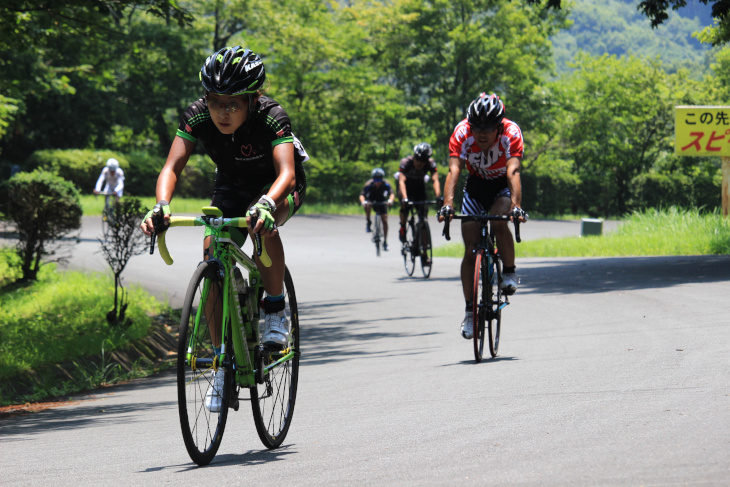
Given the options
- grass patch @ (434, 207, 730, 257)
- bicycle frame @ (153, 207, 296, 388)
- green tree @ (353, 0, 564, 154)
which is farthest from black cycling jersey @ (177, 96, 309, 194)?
green tree @ (353, 0, 564, 154)

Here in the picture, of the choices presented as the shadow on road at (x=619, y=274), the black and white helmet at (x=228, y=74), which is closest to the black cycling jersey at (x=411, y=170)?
the shadow on road at (x=619, y=274)

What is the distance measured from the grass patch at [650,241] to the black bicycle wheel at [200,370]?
1742cm

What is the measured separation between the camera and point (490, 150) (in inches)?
347

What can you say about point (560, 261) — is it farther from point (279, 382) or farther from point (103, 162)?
point (103, 162)

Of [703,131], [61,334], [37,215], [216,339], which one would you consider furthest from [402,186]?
[216,339]

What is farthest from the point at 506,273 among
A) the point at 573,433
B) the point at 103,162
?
the point at 103,162

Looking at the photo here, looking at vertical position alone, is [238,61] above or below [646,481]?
above

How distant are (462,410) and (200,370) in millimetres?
2237

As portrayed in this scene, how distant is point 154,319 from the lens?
13023 mm

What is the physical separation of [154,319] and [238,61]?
27.7ft

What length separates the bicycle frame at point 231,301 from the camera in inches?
190

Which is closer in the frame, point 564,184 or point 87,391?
point 87,391

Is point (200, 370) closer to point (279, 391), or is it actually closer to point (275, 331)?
point (275, 331)

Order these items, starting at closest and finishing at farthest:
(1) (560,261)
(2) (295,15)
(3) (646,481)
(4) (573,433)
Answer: (3) (646,481), (4) (573,433), (1) (560,261), (2) (295,15)
